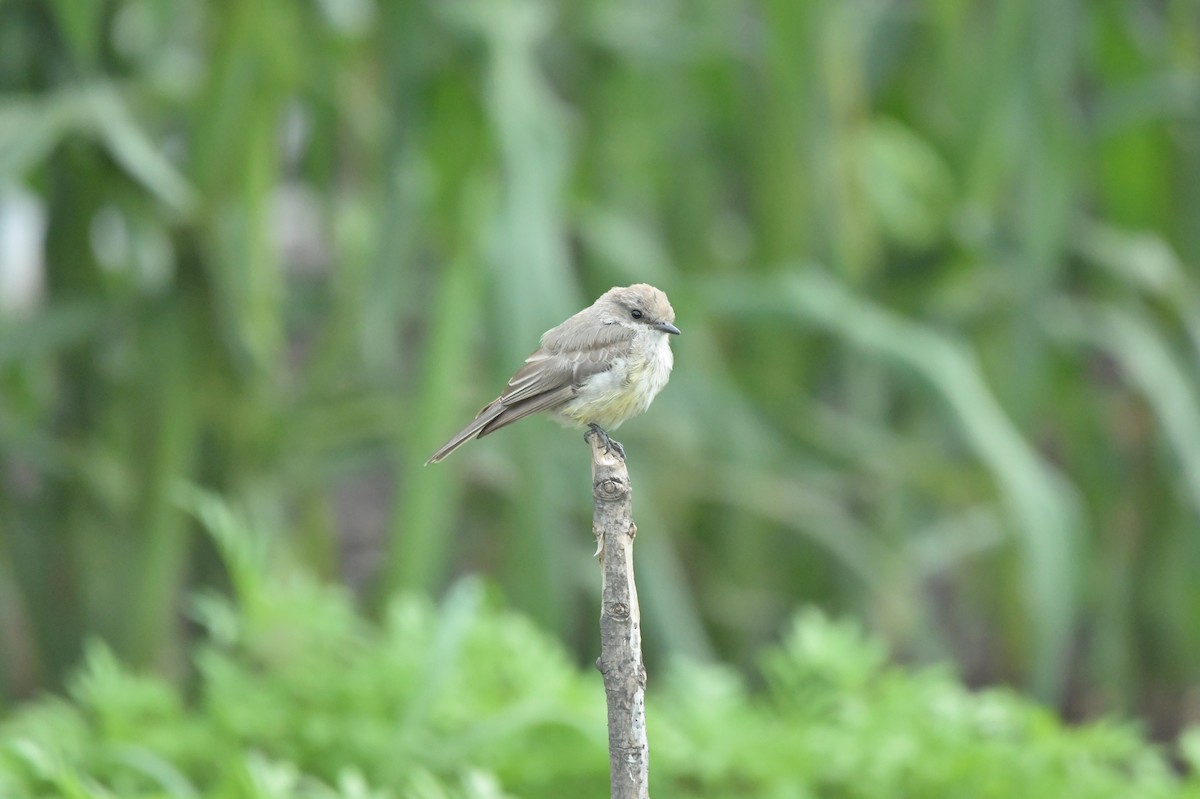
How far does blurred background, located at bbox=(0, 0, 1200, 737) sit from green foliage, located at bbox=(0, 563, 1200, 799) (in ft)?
3.06

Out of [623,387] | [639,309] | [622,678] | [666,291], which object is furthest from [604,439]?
[666,291]

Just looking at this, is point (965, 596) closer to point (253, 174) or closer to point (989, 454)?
point (989, 454)

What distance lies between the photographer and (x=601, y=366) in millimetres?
2059

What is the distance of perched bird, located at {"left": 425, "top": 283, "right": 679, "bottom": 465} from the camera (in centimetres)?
196

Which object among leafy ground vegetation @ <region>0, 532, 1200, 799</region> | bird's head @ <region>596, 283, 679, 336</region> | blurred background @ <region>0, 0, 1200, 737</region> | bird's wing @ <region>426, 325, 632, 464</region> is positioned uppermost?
blurred background @ <region>0, 0, 1200, 737</region>

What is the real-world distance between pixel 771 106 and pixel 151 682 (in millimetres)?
2393

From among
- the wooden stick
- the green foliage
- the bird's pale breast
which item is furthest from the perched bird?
the wooden stick

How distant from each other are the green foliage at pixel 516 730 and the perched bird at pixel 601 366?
0.34 m

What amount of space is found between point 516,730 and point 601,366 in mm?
550

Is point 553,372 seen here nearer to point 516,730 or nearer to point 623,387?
point 623,387

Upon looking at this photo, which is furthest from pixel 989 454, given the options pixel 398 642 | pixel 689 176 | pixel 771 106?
pixel 398 642

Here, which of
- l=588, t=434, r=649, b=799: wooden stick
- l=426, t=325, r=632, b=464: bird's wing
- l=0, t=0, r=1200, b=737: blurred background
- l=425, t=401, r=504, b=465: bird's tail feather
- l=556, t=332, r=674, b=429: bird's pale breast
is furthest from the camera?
l=0, t=0, r=1200, b=737: blurred background

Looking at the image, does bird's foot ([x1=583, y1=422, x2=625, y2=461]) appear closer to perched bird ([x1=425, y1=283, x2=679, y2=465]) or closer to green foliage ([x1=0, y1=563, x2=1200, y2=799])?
perched bird ([x1=425, y1=283, x2=679, y2=465])

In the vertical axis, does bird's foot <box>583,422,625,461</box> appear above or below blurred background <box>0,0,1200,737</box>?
below
